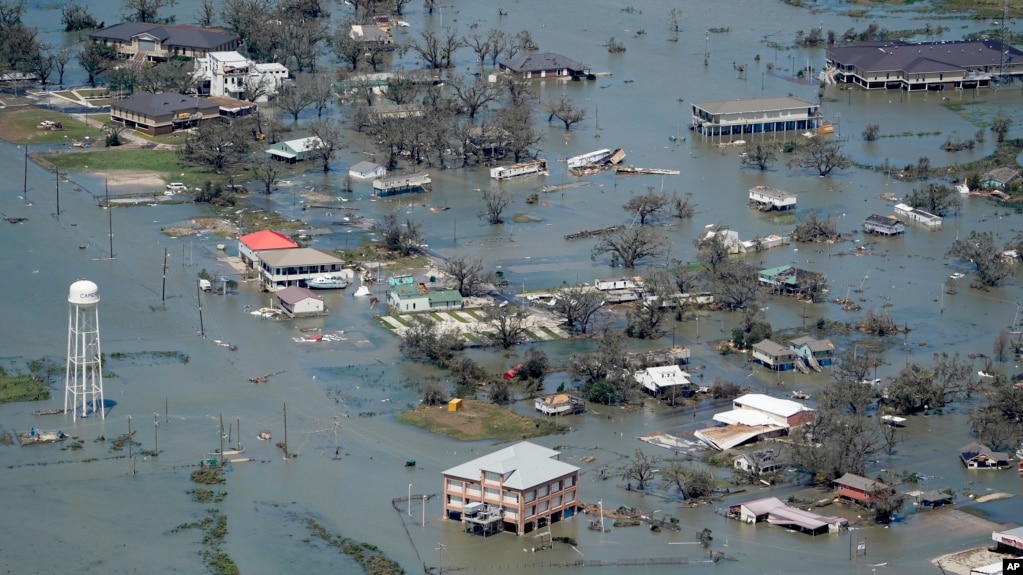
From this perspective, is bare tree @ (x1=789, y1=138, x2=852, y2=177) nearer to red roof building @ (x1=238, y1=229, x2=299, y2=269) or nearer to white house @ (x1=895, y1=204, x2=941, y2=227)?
white house @ (x1=895, y1=204, x2=941, y2=227)

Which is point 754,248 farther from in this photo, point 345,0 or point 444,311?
point 345,0

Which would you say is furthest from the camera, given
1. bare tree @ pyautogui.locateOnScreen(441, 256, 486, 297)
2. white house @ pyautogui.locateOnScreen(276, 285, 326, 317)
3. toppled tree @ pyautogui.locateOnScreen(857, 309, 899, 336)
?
bare tree @ pyautogui.locateOnScreen(441, 256, 486, 297)

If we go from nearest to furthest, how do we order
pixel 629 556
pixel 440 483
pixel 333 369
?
pixel 629 556 → pixel 440 483 → pixel 333 369

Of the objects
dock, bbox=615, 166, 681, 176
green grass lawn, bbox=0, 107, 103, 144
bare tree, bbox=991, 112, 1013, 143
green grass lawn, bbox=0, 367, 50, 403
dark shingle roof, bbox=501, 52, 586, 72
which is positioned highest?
bare tree, bbox=991, 112, 1013, 143

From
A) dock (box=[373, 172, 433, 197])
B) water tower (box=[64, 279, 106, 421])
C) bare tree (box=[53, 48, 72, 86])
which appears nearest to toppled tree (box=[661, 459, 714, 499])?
water tower (box=[64, 279, 106, 421])

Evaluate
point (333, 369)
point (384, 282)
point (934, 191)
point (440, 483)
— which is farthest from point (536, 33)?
point (440, 483)

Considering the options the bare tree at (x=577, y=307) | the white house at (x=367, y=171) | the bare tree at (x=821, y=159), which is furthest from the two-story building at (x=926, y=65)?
the bare tree at (x=577, y=307)

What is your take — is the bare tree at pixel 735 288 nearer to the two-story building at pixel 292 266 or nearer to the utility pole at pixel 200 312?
the two-story building at pixel 292 266

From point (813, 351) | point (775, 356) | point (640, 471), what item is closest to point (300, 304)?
point (775, 356)
